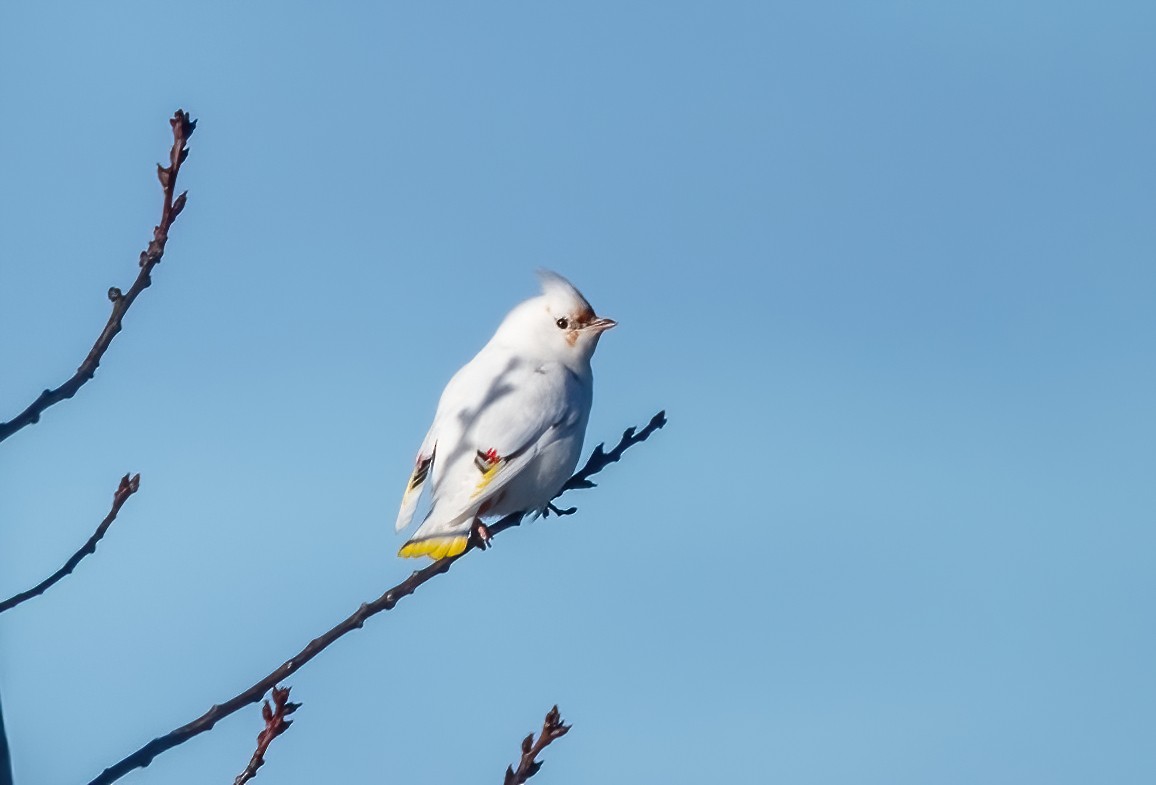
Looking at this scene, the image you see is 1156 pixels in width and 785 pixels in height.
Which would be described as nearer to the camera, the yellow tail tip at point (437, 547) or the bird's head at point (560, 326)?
the yellow tail tip at point (437, 547)

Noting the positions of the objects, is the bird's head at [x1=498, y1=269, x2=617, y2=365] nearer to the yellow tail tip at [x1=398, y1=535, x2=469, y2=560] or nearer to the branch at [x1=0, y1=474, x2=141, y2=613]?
the yellow tail tip at [x1=398, y1=535, x2=469, y2=560]

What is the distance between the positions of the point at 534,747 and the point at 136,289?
1.50 m

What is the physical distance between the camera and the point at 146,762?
3.23 meters

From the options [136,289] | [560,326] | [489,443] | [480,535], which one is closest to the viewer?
[136,289]

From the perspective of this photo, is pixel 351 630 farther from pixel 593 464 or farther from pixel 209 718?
pixel 593 464

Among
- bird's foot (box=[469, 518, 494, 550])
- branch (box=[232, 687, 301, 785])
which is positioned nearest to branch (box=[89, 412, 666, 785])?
branch (box=[232, 687, 301, 785])

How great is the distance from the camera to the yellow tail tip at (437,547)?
6578 millimetres

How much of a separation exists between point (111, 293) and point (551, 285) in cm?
555

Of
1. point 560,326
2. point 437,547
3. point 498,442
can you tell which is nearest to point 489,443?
point 498,442

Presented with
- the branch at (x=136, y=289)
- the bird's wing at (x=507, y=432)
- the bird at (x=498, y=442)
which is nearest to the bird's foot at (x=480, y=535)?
the bird at (x=498, y=442)

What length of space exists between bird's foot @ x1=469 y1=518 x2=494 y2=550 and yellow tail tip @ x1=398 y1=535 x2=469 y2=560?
0.06 m

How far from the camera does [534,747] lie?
3.97 metres

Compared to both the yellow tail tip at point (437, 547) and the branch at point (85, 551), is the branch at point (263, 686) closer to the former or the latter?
the branch at point (85, 551)

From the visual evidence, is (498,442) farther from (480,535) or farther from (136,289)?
(136,289)
